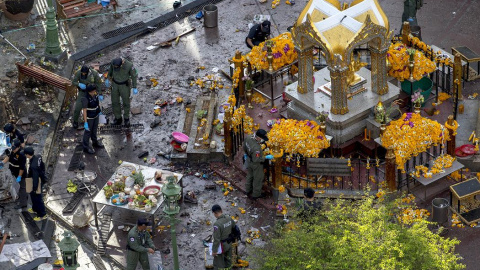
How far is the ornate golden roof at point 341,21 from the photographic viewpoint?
25.2 m

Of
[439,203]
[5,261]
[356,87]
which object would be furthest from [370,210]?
[5,261]

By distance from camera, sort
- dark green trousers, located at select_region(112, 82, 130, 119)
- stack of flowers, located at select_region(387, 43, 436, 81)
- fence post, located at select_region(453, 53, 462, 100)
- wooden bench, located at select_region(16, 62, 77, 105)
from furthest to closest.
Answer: wooden bench, located at select_region(16, 62, 77, 105)
dark green trousers, located at select_region(112, 82, 130, 119)
fence post, located at select_region(453, 53, 462, 100)
stack of flowers, located at select_region(387, 43, 436, 81)

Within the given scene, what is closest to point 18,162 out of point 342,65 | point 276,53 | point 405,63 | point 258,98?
point 258,98

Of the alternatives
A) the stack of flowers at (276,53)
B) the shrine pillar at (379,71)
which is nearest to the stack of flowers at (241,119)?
the stack of flowers at (276,53)

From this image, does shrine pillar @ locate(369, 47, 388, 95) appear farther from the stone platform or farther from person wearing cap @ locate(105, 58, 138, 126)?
person wearing cap @ locate(105, 58, 138, 126)

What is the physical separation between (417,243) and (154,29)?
1453 cm

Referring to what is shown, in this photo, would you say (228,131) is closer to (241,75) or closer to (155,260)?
(241,75)

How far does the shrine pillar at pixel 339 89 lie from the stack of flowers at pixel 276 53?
301 centimetres

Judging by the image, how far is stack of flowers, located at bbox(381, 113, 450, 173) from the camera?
2444cm

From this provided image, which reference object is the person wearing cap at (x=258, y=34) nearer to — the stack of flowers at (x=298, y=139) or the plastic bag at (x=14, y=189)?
the stack of flowers at (x=298, y=139)

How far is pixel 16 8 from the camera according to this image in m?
32.9

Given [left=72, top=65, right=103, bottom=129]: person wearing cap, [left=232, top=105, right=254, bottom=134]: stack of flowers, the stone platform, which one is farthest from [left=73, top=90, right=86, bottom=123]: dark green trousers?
the stone platform

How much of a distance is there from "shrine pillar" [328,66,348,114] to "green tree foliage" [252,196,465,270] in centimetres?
406

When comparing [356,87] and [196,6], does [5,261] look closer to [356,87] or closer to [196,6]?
[356,87]
